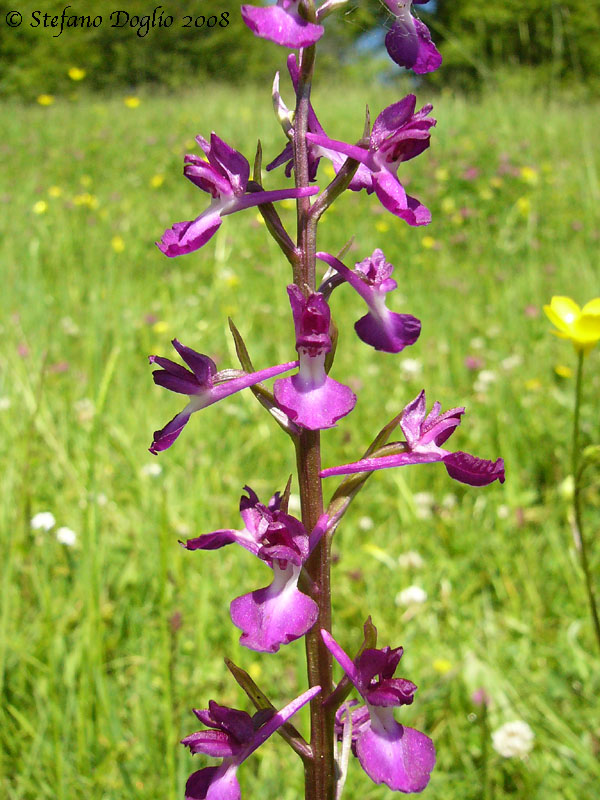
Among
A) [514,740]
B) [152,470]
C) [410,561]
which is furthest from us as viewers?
[152,470]

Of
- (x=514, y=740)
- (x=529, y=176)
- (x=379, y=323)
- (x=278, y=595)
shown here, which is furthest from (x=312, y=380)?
(x=529, y=176)

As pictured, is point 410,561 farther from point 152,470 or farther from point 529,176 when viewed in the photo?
point 529,176

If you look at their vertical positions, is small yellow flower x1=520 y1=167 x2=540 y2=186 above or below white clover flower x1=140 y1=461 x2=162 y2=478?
below

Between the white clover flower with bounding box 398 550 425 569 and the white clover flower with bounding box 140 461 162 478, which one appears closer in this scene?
the white clover flower with bounding box 398 550 425 569

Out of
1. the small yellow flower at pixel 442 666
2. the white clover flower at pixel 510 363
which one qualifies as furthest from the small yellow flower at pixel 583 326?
the white clover flower at pixel 510 363

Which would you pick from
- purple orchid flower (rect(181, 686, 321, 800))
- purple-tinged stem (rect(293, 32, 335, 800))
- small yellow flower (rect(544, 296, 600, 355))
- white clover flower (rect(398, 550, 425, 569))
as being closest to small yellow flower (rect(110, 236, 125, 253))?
white clover flower (rect(398, 550, 425, 569))

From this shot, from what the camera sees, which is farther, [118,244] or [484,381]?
[118,244]

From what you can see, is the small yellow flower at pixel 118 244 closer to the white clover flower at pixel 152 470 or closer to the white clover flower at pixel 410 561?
the white clover flower at pixel 152 470

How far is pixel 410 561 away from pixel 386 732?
122 cm

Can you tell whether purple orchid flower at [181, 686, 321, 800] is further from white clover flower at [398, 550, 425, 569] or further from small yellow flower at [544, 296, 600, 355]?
white clover flower at [398, 550, 425, 569]

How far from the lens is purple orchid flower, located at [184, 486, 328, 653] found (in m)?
0.72

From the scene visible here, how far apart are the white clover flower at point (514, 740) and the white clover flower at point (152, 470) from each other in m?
1.16

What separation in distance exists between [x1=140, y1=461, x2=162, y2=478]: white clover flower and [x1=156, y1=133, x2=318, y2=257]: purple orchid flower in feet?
4.47

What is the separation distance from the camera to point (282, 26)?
68 cm
